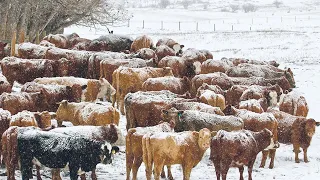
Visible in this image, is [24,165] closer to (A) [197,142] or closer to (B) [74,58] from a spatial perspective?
(A) [197,142]

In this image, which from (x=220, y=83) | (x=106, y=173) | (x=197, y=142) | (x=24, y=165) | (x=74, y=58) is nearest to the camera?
(x=24, y=165)

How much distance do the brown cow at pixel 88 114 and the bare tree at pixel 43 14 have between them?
14.6 meters

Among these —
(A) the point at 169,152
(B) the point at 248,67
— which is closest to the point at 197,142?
(A) the point at 169,152

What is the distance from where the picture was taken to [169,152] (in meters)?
8.91

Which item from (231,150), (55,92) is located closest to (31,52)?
(55,92)

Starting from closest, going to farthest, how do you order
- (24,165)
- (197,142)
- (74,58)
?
1. (24,165)
2. (197,142)
3. (74,58)

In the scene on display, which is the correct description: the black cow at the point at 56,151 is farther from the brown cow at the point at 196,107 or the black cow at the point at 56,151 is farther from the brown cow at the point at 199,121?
the brown cow at the point at 196,107

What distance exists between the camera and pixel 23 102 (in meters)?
11.9

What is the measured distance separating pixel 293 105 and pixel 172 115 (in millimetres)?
4825

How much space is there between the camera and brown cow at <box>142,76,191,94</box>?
14570 mm

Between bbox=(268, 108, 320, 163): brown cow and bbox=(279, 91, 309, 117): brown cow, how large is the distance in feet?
8.23

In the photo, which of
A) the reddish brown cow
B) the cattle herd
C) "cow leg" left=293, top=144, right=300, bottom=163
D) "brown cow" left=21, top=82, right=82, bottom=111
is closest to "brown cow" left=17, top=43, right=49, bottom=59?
the cattle herd

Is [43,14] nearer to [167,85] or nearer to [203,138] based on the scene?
[167,85]

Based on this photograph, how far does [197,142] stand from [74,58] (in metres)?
10.3
